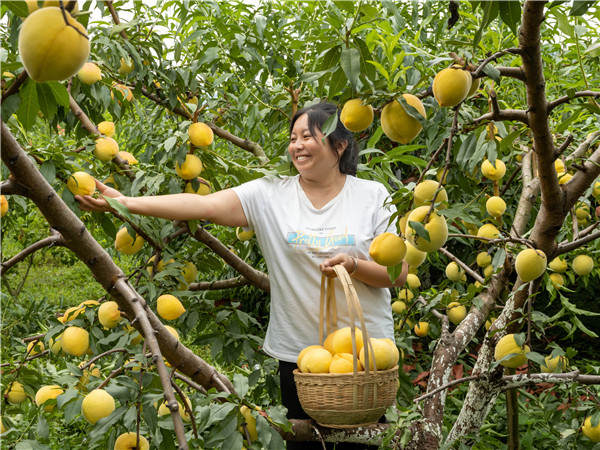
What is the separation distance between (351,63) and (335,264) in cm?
83

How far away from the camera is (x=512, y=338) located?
76.7 inches

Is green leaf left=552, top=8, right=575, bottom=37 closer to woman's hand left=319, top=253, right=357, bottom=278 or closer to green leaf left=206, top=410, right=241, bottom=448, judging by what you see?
woman's hand left=319, top=253, right=357, bottom=278

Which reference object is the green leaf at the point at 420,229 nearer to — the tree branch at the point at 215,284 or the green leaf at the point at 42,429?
the green leaf at the point at 42,429

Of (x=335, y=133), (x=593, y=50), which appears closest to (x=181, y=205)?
(x=335, y=133)

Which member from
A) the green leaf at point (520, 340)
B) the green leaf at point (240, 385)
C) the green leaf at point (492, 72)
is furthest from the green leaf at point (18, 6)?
the green leaf at point (520, 340)

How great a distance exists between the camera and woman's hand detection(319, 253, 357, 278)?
1.84m

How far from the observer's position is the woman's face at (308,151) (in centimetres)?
213

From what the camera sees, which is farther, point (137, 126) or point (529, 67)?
point (137, 126)

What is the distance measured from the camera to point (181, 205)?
6.58ft

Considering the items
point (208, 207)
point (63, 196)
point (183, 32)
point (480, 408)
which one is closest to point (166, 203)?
point (208, 207)

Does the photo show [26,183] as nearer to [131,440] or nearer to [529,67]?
[131,440]

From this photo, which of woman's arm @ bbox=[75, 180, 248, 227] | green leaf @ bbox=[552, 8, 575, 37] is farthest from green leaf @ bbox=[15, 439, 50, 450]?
green leaf @ bbox=[552, 8, 575, 37]

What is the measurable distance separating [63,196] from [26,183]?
595 mm

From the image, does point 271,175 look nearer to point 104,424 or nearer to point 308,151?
point 308,151
